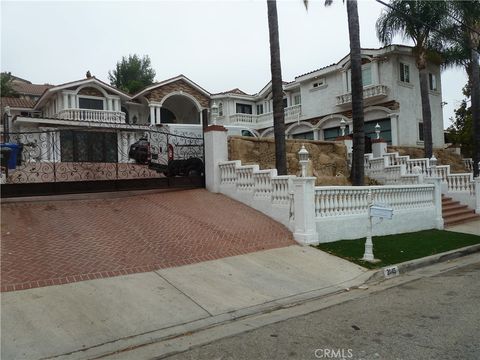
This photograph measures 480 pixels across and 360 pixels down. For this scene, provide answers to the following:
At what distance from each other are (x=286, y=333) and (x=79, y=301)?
2.89 metres

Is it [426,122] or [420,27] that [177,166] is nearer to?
[426,122]

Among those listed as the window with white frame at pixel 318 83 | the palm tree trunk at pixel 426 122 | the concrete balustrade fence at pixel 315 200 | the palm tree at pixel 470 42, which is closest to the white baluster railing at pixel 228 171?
the concrete balustrade fence at pixel 315 200

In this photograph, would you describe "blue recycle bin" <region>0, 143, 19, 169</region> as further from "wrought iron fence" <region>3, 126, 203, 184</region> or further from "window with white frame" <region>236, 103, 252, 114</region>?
"window with white frame" <region>236, 103, 252, 114</region>

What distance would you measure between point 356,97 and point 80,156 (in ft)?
30.2

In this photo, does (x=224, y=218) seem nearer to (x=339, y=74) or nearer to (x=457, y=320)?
(x=457, y=320)

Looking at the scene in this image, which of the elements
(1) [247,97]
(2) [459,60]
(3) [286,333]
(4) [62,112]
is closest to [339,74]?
(2) [459,60]

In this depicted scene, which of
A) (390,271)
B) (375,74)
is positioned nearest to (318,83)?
(375,74)

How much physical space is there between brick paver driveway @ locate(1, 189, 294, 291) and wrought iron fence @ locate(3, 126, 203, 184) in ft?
5.30

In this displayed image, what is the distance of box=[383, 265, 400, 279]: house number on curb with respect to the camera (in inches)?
306

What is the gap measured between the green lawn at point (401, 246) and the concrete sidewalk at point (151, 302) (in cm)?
78

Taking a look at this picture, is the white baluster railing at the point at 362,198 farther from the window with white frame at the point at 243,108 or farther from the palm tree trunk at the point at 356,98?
the window with white frame at the point at 243,108

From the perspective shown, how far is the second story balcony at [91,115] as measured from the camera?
1059 inches

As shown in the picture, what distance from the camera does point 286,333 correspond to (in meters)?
4.76

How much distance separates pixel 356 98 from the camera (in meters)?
13.0
